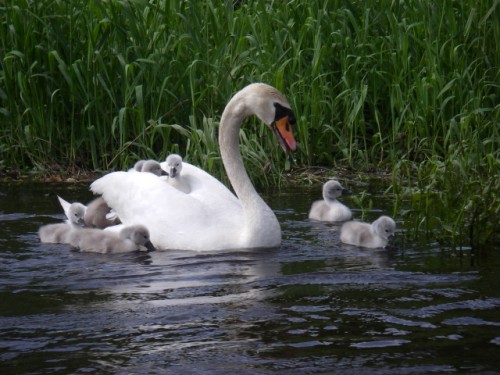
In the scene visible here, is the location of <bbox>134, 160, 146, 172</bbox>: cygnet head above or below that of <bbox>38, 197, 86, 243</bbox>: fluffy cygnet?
above

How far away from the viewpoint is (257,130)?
10742 mm

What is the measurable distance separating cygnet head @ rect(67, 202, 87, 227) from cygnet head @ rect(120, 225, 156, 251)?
1.89 feet

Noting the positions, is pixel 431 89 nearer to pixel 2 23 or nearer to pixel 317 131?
pixel 317 131

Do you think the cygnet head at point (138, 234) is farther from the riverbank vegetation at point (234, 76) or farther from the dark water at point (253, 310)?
the riverbank vegetation at point (234, 76)

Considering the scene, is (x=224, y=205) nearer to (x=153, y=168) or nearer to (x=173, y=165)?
(x=173, y=165)

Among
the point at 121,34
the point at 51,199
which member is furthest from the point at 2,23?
the point at 51,199

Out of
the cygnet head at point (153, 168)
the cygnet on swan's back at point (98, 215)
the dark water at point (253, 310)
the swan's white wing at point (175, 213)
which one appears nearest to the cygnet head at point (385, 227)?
the dark water at point (253, 310)

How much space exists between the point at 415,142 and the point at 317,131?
0.87 m

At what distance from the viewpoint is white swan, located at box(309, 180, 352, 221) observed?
900 cm

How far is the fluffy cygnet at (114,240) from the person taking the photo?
8000mm

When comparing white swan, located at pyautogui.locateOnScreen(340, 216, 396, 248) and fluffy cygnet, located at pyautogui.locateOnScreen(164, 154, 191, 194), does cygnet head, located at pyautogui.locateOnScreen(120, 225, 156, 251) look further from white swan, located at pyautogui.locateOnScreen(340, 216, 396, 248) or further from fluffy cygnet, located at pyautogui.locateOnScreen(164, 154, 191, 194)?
white swan, located at pyautogui.locateOnScreen(340, 216, 396, 248)

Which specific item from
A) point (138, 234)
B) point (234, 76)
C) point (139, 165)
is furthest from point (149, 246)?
point (234, 76)

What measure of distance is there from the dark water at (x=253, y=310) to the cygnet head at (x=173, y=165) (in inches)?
35.3

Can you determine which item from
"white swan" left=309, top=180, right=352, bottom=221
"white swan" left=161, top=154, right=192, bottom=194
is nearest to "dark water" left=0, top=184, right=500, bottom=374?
"white swan" left=309, top=180, right=352, bottom=221
